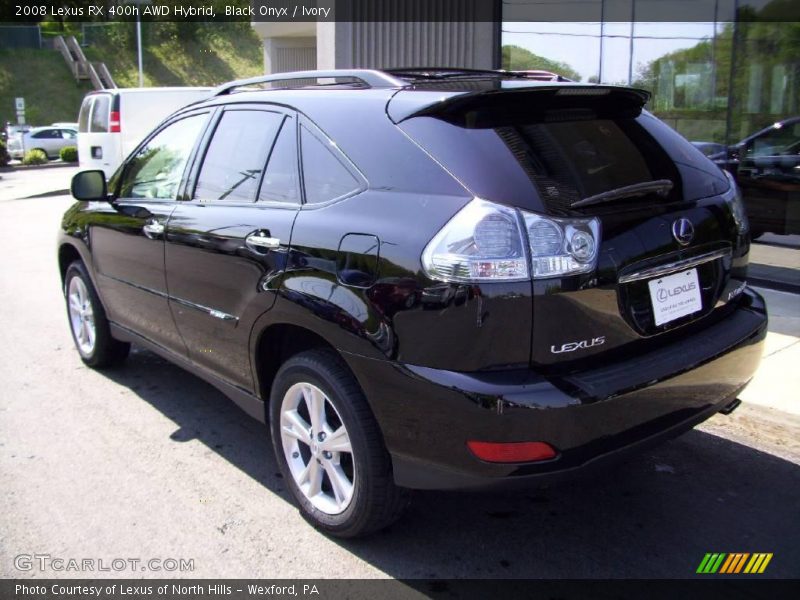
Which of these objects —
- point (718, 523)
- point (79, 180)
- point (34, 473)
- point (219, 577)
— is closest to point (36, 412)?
point (34, 473)

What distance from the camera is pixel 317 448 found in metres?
3.15

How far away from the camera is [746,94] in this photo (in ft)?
26.6

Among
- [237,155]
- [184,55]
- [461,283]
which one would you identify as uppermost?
[184,55]

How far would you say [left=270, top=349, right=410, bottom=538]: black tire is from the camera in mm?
2846

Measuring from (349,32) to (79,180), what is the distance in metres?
6.18

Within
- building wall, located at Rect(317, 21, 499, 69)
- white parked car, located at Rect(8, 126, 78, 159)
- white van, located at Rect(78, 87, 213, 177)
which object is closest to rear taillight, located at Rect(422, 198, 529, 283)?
building wall, located at Rect(317, 21, 499, 69)

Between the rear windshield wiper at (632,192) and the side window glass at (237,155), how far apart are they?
60.1 inches

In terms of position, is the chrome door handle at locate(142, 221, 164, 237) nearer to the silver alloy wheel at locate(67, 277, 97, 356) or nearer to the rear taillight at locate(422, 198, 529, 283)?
the silver alloy wheel at locate(67, 277, 97, 356)

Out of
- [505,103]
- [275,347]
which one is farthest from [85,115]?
[505,103]

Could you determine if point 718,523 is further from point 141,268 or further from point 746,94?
point 746,94

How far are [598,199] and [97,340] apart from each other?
12.4 feet

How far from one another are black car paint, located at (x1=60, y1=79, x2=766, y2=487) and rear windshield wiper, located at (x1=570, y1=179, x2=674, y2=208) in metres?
0.07

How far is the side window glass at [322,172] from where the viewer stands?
3.04 metres

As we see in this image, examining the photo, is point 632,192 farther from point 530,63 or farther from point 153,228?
point 530,63
